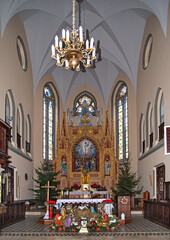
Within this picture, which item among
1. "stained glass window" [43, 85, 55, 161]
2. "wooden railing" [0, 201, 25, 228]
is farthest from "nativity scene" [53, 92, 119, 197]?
"wooden railing" [0, 201, 25, 228]

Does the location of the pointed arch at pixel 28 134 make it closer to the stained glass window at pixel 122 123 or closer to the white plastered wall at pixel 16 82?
the white plastered wall at pixel 16 82

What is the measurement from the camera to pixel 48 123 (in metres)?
28.9

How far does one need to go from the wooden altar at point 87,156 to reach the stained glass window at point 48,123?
171cm

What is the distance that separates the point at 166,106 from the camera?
672 inches

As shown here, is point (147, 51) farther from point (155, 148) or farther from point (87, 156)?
point (87, 156)

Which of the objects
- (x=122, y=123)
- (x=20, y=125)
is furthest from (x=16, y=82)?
(x=122, y=123)

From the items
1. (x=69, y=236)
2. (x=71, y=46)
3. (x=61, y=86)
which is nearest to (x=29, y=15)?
(x=61, y=86)

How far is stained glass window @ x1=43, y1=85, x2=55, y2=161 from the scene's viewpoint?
2825 cm

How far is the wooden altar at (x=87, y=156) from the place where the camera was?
2656 centimetres

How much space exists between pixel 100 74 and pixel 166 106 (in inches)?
526

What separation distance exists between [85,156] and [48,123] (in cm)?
433

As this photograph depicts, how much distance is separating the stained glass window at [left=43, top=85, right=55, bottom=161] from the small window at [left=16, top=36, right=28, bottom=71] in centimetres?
513

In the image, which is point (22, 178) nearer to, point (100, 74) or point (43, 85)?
point (43, 85)

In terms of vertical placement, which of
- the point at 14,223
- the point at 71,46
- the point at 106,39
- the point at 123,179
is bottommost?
the point at 14,223
